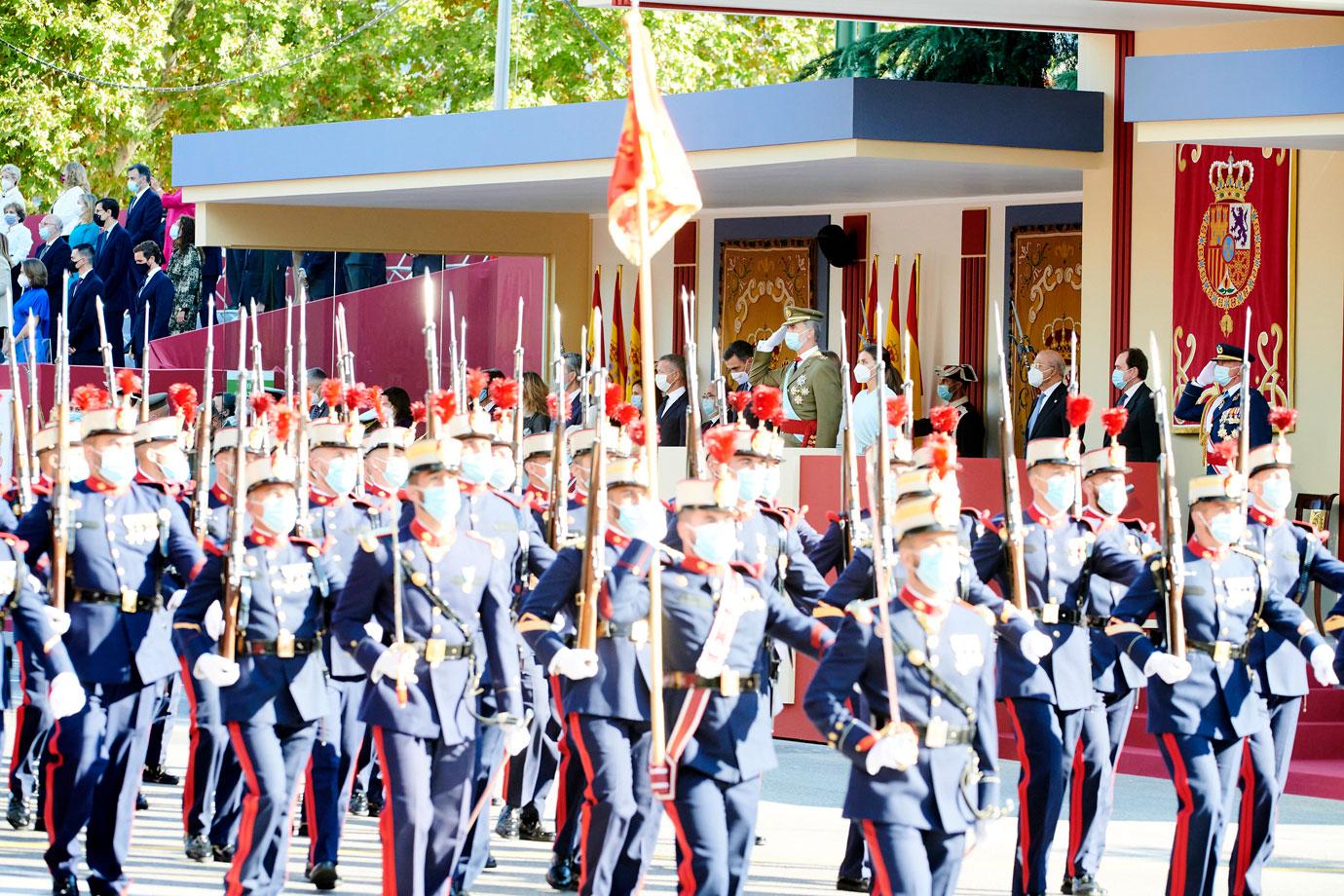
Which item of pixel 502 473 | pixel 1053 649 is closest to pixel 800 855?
pixel 1053 649

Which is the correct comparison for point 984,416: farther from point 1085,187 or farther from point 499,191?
point 499,191

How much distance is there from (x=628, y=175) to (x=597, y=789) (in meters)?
2.18

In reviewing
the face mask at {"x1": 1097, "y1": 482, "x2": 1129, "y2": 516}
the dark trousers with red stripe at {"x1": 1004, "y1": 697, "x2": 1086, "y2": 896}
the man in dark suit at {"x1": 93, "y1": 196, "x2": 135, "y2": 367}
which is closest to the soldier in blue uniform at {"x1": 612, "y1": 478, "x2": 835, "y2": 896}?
the dark trousers with red stripe at {"x1": 1004, "y1": 697, "x2": 1086, "y2": 896}

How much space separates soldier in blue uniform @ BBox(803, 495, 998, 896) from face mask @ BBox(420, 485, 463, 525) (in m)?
1.80

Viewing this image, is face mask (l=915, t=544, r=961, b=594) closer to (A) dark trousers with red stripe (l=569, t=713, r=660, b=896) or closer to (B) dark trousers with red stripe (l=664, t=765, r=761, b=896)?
(B) dark trousers with red stripe (l=664, t=765, r=761, b=896)

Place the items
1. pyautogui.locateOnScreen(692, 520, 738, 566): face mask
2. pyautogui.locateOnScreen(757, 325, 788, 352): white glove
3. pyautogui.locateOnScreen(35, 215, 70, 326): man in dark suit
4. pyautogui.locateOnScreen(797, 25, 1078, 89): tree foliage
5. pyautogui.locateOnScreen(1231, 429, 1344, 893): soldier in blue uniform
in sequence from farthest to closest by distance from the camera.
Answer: pyautogui.locateOnScreen(797, 25, 1078, 89): tree foliage < pyautogui.locateOnScreen(35, 215, 70, 326): man in dark suit < pyautogui.locateOnScreen(757, 325, 788, 352): white glove < pyautogui.locateOnScreen(1231, 429, 1344, 893): soldier in blue uniform < pyautogui.locateOnScreen(692, 520, 738, 566): face mask

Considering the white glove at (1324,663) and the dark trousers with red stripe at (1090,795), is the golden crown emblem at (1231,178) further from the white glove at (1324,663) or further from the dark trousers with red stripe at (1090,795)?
the white glove at (1324,663)

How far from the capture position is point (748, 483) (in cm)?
1016

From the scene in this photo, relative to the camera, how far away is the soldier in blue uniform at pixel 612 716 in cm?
883

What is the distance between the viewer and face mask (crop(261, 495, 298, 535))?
9289 mm

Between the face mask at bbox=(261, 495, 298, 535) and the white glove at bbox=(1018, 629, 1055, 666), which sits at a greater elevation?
the face mask at bbox=(261, 495, 298, 535)

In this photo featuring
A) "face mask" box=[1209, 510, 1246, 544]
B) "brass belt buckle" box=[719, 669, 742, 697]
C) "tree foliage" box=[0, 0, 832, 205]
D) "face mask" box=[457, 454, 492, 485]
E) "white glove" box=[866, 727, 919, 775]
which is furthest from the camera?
"tree foliage" box=[0, 0, 832, 205]

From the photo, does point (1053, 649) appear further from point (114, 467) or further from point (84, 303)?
point (84, 303)

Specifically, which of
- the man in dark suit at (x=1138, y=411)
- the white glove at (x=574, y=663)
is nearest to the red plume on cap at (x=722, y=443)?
the white glove at (x=574, y=663)
